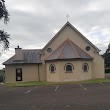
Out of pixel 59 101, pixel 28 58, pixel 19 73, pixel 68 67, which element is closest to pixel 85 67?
pixel 68 67

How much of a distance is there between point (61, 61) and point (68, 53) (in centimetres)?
178

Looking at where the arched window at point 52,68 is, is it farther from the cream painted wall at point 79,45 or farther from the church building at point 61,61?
the cream painted wall at point 79,45

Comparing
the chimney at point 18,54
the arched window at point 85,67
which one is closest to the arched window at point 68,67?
the arched window at point 85,67

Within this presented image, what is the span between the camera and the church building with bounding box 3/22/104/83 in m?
41.2

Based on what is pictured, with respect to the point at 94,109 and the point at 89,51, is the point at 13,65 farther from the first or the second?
the point at 94,109

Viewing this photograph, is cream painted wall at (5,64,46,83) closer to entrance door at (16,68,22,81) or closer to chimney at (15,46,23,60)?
entrance door at (16,68,22,81)

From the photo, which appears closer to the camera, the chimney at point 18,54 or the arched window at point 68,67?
the arched window at point 68,67

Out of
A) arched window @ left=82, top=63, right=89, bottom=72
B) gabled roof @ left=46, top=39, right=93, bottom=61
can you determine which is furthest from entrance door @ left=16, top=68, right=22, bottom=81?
arched window @ left=82, top=63, right=89, bottom=72

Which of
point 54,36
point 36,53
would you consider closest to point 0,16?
point 54,36

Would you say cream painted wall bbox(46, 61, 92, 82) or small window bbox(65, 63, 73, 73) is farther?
small window bbox(65, 63, 73, 73)

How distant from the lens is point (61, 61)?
41.2 metres

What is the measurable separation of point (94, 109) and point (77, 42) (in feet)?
105

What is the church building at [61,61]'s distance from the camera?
41.2m

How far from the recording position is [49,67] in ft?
141
